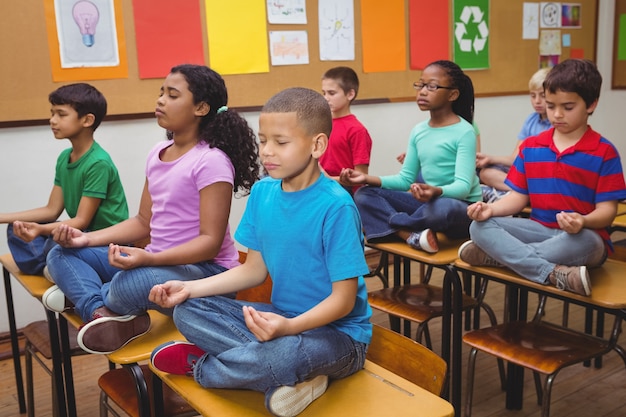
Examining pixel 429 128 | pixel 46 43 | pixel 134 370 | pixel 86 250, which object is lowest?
pixel 134 370

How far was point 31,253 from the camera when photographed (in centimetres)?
230

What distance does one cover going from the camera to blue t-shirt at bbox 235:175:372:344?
1432mm

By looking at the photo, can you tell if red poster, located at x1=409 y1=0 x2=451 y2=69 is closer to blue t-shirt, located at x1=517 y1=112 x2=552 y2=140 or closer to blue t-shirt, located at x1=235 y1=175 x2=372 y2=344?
blue t-shirt, located at x1=517 y1=112 x2=552 y2=140

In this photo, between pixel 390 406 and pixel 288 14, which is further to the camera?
pixel 288 14

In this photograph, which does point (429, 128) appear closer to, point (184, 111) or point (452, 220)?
point (452, 220)

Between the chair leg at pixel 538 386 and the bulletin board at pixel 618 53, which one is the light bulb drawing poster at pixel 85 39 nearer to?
the chair leg at pixel 538 386

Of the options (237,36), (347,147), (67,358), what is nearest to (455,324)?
(347,147)

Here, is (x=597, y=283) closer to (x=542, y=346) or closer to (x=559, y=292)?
(x=559, y=292)

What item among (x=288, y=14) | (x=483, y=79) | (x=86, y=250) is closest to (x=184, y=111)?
(x=86, y=250)

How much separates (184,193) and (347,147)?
1.37m

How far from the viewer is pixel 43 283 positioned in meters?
2.22

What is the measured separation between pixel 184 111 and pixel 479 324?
83.9 inches

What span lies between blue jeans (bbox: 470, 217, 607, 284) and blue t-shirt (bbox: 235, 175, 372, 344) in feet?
2.51

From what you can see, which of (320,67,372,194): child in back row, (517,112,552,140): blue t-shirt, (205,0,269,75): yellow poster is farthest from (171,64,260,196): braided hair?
(517,112,552,140): blue t-shirt
